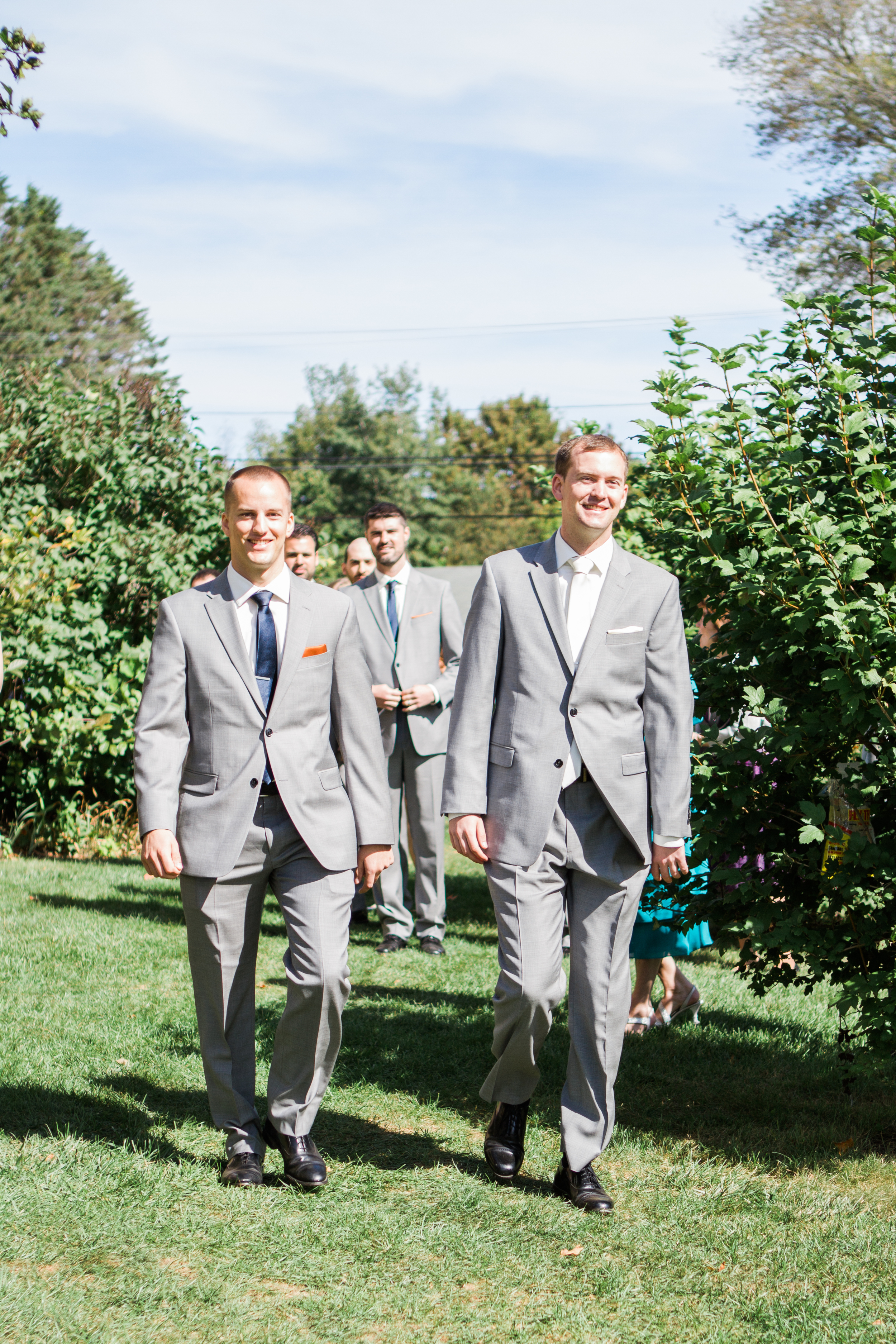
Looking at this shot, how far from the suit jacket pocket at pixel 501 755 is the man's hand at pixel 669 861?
1.87 feet

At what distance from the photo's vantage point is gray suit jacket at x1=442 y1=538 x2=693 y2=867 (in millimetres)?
4324

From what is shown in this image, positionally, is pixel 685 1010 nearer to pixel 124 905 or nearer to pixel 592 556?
pixel 592 556

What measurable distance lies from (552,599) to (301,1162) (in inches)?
82.6

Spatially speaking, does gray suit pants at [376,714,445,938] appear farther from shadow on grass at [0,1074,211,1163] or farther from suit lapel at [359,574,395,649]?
shadow on grass at [0,1074,211,1163]

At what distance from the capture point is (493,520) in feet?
205

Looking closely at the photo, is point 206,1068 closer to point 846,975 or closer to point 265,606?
point 265,606

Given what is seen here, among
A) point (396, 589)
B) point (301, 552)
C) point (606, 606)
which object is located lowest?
point (606, 606)

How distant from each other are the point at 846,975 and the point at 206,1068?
7.62 feet

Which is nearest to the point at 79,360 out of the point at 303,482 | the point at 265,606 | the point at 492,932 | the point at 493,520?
the point at 303,482

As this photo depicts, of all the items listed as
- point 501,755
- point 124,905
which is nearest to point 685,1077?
point 501,755

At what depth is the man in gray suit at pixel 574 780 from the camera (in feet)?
14.1

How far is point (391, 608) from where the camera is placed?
8680 mm

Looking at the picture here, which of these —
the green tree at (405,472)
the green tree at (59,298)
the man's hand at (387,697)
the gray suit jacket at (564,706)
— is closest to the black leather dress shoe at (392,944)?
the man's hand at (387,697)

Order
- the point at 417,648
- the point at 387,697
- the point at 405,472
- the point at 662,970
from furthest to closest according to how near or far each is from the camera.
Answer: the point at 405,472 < the point at 417,648 < the point at 387,697 < the point at 662,970
